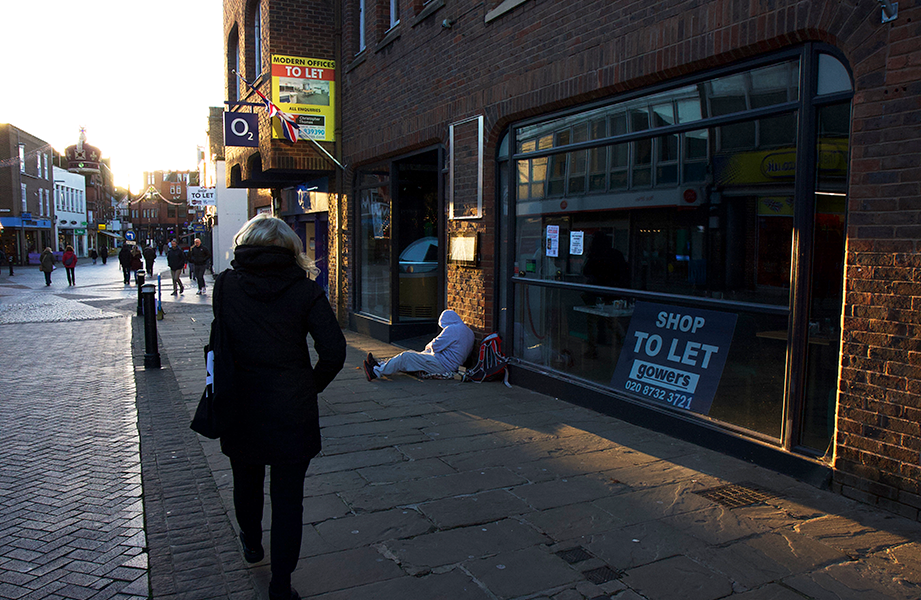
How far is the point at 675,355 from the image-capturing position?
229 inches

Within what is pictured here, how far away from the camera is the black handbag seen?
303 centimetres

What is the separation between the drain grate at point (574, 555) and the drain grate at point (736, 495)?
112 centimetres

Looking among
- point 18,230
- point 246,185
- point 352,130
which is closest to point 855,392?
point 352,130

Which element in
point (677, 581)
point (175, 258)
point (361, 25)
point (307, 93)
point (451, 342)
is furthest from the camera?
point (175, 258)

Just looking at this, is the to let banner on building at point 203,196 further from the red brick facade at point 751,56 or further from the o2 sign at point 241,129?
the red brick facade at point 751,56

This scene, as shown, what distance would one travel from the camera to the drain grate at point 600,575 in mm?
3273

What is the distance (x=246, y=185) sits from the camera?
1733cm

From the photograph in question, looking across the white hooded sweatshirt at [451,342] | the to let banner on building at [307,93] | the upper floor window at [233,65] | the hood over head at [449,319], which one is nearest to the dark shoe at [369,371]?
the white hooded sweatshirt at [451,342]

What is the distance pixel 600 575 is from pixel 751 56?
12.1ft

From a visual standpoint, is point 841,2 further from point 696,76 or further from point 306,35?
point 306,35

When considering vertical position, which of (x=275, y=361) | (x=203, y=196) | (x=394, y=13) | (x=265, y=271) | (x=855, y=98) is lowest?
(x=275, y=361)

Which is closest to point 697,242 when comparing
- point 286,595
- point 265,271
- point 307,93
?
point 265,271

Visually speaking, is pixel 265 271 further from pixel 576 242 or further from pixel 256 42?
pixel 256 42

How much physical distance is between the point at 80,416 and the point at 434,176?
6.35m
